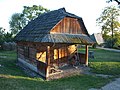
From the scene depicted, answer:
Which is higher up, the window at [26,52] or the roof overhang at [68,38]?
the roof overhang at [68,38]

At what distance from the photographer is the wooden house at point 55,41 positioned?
16672mm

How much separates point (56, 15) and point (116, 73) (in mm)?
8026

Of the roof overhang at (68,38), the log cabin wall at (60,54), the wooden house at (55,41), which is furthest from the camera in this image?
the log cabin wall at (60,54)

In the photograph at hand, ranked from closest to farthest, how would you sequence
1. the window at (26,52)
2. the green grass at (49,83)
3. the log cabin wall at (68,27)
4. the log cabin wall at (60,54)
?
the green grass at (49,83) < the log cabin wall at (68,27) < the log cabin wall at (60,54) < the window at (26,52)

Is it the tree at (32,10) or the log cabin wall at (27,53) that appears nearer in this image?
the log cabin wall at (27,53)

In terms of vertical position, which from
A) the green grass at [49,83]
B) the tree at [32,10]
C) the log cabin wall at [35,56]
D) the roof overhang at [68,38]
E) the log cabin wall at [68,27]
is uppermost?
the tree at [32,10]

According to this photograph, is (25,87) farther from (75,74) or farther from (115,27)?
(115,27)

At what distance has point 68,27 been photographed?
19203 mm

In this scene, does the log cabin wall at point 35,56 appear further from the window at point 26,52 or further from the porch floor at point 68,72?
the porch floor at point 68,72

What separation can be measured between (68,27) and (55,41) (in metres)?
3.38

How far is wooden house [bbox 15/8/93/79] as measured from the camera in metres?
16.7

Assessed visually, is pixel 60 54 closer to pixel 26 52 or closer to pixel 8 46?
pixel 26 52

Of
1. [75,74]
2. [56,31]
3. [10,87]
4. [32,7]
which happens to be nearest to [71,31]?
[56,31]

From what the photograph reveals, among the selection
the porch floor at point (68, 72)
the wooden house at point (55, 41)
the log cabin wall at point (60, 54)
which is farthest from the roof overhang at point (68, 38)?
the porch floor at point (68, 72)
